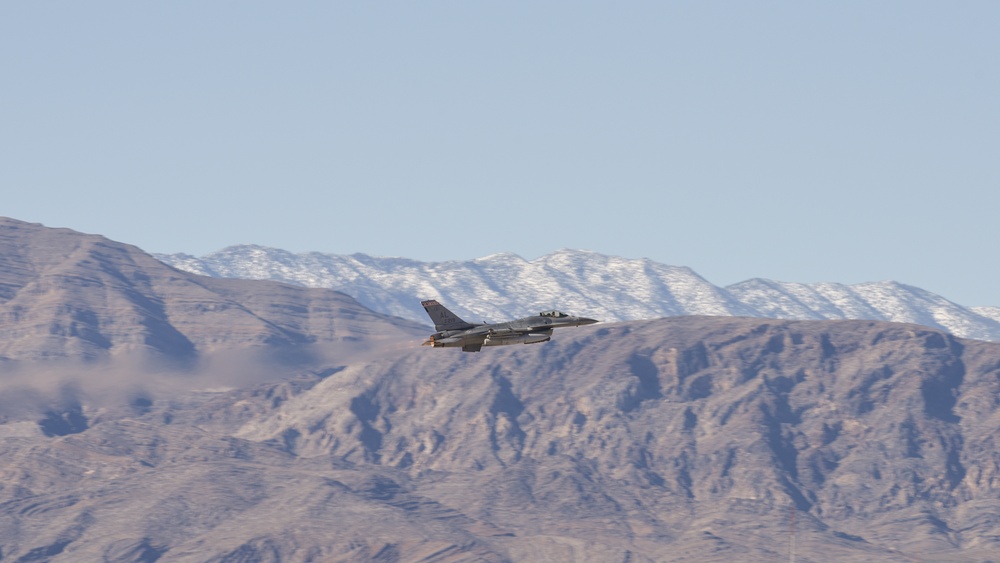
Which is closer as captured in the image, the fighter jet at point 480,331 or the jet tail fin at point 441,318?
the fighter jet at point 480,331

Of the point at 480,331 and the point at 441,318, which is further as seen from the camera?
the point at 441,318

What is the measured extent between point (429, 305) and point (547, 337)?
1198 centimetres

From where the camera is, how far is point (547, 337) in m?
178

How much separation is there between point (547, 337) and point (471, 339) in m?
8.63

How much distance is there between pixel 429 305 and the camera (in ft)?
581

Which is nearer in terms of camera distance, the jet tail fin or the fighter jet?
the fighter jet

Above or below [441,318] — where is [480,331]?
below

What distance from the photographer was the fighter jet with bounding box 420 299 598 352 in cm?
17312

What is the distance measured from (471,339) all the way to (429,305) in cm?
615

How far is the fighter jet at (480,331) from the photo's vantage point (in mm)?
173125

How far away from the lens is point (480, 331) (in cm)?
17350

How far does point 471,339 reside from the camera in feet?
570
